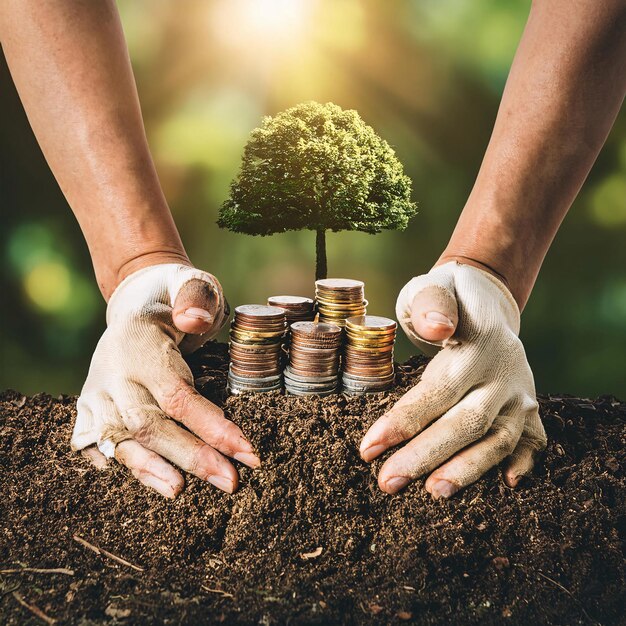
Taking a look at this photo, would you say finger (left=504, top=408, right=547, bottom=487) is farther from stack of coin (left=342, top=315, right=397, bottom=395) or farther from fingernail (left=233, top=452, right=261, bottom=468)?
fingernail (left=233, top=452, right=261, bottom=468)

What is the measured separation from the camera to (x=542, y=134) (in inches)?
131

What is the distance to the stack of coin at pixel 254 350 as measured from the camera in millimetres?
3018

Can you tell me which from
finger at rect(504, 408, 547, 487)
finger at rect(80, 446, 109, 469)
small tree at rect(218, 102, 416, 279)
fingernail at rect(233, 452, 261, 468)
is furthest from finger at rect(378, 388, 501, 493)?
small tree at rect(218, 102, 416, 279)

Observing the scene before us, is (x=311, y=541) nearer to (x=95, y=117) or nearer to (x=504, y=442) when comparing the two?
(x=504, y=442)

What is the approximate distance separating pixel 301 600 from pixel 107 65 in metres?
→ 2.93

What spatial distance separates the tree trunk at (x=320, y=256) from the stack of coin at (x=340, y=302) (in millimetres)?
1533

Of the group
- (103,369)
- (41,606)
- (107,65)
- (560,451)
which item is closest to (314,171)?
(107,65)

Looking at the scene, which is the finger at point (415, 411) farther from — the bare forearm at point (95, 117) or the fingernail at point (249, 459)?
the bare forearm at point (95, 117)

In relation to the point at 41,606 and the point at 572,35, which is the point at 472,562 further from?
the point at 572,35

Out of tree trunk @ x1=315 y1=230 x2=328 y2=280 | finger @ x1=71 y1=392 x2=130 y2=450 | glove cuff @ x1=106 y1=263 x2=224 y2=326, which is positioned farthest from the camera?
tree trunk @ x1=315 y1=230 x2=328 y2=280

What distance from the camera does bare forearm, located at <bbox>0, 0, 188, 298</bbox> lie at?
334cm

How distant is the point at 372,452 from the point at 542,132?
79.7 inches

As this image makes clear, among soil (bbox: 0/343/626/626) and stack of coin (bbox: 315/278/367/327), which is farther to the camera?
stack of coin (bbox: 315/278/367/327)

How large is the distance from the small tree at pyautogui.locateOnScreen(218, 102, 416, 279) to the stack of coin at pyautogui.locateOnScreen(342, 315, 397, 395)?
6.51ft
